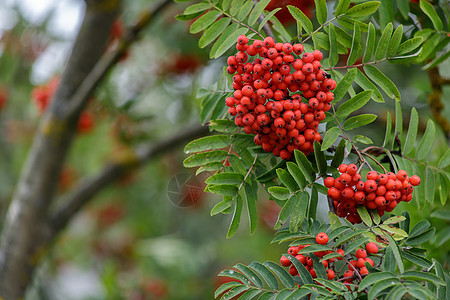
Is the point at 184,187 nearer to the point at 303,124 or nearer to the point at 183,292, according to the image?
the point at 303,124

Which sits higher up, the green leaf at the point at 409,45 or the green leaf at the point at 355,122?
the green leaf at the point at 409,45

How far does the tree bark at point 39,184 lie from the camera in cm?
180

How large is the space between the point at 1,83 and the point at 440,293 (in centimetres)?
315


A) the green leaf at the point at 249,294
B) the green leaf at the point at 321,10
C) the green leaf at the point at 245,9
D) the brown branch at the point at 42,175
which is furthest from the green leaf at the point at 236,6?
the brown branch at the point at 42,175

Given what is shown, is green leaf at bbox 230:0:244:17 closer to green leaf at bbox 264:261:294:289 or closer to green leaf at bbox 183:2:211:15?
green leaf at bbox 183:2:211:15

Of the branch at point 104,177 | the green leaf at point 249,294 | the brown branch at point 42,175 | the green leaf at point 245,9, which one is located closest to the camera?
the green leaf at point 249,294

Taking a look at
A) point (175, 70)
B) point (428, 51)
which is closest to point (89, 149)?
point (175, 70)

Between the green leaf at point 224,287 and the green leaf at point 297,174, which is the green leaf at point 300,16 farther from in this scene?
the green leaf at point 224,287

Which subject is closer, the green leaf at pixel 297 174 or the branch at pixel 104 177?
the green leaf at pixel 297 174

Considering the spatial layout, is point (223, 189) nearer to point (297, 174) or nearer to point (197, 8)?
point (297, 174)

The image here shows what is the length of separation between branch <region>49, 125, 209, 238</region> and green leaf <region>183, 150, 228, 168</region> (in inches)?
45.1

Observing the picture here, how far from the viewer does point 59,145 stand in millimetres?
1822

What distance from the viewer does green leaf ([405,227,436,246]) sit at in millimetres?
665

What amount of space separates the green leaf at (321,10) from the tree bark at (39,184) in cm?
119
